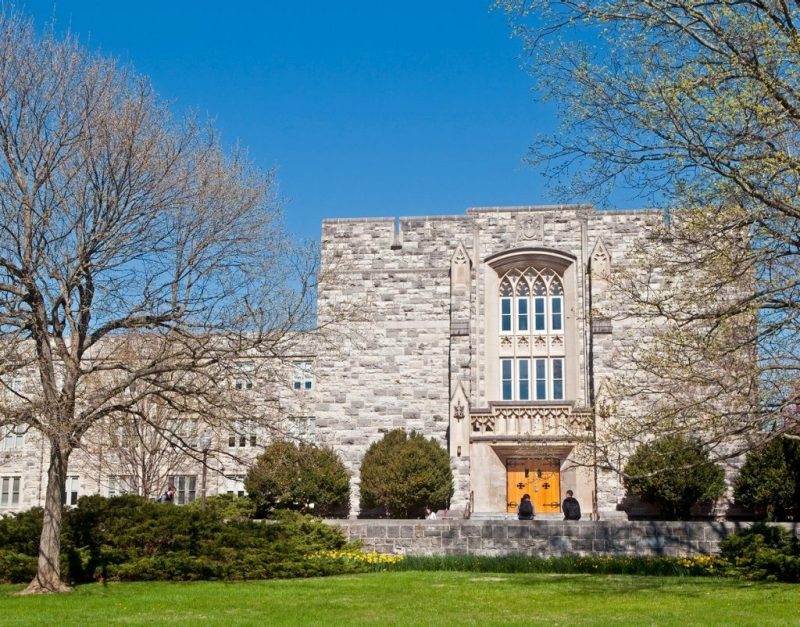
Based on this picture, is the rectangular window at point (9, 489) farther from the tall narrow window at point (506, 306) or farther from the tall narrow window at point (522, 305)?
the tall narrow window at point (522, 305)

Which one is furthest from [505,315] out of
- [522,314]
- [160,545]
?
[160,545]

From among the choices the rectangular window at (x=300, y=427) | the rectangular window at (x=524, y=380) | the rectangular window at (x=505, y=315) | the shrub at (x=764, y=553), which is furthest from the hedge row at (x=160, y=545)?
the rectangular window at (x=505, y=315)

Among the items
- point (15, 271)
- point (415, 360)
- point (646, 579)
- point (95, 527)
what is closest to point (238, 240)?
point (15, 271)

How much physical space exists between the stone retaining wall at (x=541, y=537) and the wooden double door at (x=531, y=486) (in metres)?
8.39

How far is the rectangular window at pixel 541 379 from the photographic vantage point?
30125 millimetres

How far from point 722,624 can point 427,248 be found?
65.8ft

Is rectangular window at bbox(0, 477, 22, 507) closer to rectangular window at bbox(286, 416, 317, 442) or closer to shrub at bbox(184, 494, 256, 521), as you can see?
rectangular window at bbox(286, 416, 317, 442)

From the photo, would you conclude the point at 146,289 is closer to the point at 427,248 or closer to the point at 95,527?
the point at 95,527

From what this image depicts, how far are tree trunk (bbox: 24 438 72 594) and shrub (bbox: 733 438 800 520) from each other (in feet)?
56.1

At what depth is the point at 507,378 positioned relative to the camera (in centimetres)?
3034

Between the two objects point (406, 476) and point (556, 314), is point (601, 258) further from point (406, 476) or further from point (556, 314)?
point (406, 476)

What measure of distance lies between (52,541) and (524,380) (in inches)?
661

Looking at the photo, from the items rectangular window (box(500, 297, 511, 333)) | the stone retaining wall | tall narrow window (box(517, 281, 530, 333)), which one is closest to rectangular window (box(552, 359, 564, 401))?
tall narrow window (box(517, 281, 530, 333))

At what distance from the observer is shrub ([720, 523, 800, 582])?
1744 centimetres
